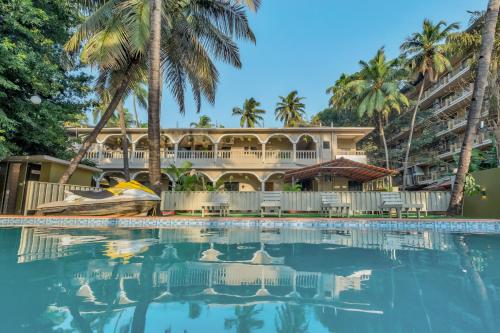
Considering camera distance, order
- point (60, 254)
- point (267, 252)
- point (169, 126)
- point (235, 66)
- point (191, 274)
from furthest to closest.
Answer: point (169, 126)
point (235, 66)
point (267, 252)
point (60, 254)
point (191, 274)

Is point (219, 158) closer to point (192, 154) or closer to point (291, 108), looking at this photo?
point (192, 154)

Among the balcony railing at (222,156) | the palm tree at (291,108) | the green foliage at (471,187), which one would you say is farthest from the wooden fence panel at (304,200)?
the palm tree at (291,108)

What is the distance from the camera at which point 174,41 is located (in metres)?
12.7

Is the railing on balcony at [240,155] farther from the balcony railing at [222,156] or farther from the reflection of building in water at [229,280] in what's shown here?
the reflection of building in water at [229,280]

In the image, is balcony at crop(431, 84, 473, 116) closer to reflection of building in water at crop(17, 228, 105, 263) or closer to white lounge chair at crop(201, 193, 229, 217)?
white lounge chair at crop(201, 193, 229, 217)

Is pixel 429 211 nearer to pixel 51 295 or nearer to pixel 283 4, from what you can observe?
pixel 283 4

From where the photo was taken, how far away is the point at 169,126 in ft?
71.3

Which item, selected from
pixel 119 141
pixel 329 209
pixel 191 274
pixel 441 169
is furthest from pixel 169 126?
pixel 441 169

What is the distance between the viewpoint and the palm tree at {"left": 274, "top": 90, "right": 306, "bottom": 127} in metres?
36.1

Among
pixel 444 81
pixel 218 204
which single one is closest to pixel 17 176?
pixel 218 204

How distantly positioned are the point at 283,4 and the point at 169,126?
11.9 meters

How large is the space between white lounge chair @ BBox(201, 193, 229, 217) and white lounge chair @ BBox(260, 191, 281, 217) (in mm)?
1562

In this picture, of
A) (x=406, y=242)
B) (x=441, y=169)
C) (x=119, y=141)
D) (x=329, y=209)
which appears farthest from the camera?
(x=441, y=169)

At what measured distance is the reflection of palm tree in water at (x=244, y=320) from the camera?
2.29 metres
